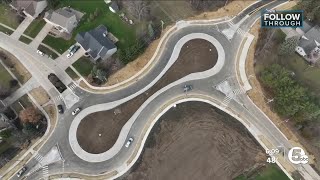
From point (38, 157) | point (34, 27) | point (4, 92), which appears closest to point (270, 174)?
point (38, 157)

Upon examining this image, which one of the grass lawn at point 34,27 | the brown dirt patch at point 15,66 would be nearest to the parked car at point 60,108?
the brown dirt patch at point 15,66

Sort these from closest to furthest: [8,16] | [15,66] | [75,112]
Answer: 1. [75,112]
2. [15,66]
3. [8,16]

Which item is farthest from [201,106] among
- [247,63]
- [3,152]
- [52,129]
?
[3,152]

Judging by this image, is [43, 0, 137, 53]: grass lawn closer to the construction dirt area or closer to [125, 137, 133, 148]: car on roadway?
the construction dirt area

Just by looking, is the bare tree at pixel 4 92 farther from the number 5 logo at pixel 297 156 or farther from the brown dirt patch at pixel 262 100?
the number 5 logo at pixel 297 156

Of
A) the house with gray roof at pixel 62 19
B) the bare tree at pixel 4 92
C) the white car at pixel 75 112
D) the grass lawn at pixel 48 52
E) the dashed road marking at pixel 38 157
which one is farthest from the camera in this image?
the house with gray roof at pixel 62 19

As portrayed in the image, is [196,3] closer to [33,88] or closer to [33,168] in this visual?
[33,88]

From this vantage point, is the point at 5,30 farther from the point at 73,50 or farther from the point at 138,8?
the point at 138,8
